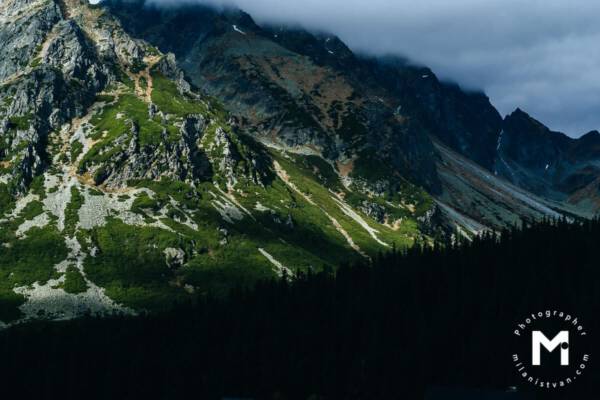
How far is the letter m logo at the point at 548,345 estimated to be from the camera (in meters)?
147

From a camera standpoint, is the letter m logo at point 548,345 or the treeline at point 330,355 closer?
the letter m logo at point 548,345

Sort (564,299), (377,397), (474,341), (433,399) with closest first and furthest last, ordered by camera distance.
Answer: (433,399), (377,397), (474,341), (564,299)

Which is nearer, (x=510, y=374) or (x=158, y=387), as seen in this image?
(x=510, y=374)

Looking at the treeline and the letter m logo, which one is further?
the treeline

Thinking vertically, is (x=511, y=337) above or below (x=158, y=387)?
above

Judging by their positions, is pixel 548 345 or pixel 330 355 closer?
pixel 548 345

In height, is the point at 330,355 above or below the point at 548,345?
below

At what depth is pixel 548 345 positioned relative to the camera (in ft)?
494

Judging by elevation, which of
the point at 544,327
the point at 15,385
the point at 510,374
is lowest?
the point at 15,385

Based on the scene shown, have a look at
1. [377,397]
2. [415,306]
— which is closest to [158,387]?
[377,397]

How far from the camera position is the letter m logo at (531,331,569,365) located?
147 metres

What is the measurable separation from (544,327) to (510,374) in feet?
84.3

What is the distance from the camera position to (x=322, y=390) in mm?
164125

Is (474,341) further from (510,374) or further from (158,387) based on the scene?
(158,387)
